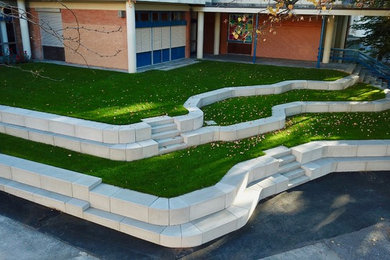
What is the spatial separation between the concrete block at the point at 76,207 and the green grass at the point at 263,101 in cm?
532

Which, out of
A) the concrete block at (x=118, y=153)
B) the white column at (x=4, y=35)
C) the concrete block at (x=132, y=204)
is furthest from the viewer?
the white column at (x=4, y=35)

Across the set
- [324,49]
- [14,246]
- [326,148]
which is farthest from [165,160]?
[324,49]

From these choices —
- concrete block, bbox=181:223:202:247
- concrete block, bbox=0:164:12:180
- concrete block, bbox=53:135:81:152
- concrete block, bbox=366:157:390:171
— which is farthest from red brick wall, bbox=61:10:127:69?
concrete block, bbox=181:223:202:247

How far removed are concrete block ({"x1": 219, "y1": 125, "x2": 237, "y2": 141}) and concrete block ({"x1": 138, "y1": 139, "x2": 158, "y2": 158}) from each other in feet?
7.04

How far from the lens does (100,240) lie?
687 centimetres

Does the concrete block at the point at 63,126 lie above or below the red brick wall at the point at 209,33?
below

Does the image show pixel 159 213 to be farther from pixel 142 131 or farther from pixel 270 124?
pixel 270 124

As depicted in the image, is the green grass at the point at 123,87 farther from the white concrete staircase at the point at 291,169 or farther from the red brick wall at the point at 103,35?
the white concrete staircase at the point at 291,169

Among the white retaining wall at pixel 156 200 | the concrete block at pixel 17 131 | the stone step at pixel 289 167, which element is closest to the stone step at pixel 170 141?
the white retaining wall at pixel 156 200

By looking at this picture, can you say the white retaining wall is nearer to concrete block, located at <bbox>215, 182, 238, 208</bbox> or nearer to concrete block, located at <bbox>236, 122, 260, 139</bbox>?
concrete block, located at <bbox>215, 182, 238, 208</bbox>

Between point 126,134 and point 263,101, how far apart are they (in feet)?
21.4

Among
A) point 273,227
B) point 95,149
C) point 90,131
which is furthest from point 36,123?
point 273,227

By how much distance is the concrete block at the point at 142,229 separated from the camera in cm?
685

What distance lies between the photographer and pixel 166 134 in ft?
33.8
